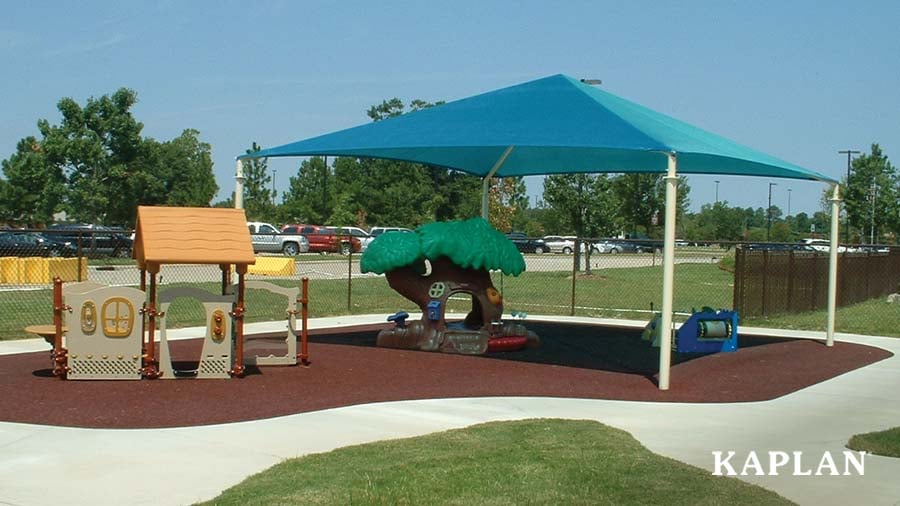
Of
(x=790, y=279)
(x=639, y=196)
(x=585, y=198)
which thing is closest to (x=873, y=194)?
(x=639, y=196)

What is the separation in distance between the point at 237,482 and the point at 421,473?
4.50ft

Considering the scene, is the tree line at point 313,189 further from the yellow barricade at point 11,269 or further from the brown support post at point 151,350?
the brown support post at point 151,350

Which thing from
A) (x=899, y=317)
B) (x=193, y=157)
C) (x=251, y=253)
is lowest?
(x=899, y=317)

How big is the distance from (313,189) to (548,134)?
67232mm

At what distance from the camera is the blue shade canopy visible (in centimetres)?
1346

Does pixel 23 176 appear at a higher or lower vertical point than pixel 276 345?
higher

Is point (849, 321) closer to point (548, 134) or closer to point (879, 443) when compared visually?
point (548, 134)

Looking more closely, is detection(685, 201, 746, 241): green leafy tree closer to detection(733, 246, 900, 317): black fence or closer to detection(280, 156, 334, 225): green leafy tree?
detection(280, 156, 334, 225): green leafy tree

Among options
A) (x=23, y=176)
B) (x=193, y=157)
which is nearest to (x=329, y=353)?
(x=23, y=176)

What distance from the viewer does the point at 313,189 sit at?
7981cm

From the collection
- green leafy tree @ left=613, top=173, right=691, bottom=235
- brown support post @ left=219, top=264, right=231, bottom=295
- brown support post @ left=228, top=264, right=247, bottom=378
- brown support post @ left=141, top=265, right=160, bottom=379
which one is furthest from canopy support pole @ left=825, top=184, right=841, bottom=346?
green leafy tree @ left=613, top=173, right=691, bottom=235

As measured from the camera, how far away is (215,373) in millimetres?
12430

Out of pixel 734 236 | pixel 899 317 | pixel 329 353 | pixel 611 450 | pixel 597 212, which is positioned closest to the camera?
pixel 611 450

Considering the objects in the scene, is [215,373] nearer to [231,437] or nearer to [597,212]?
[231,437]
